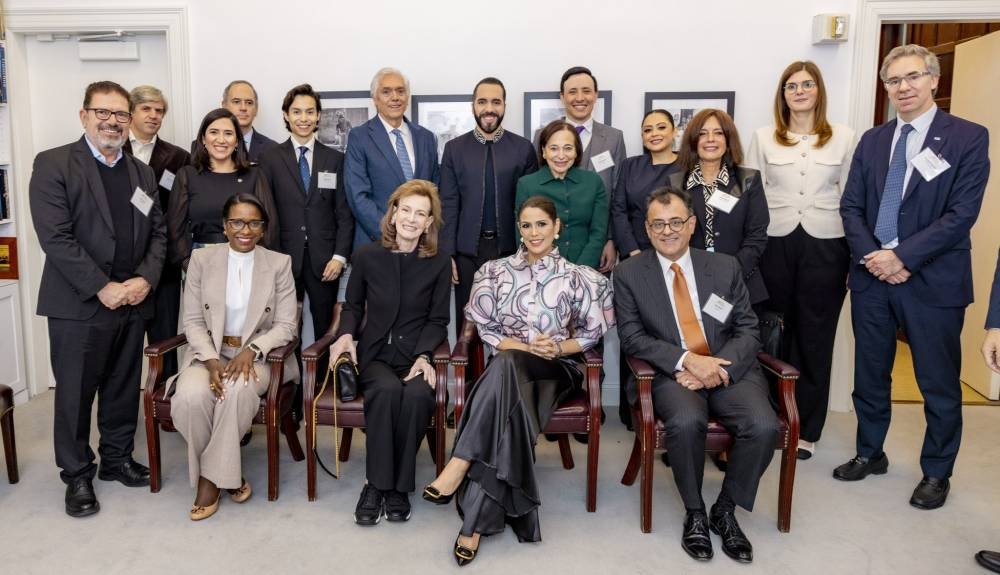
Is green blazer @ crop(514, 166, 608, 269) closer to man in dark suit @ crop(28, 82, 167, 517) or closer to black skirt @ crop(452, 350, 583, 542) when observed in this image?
black skirt @ crop(452, 350, 583, 542)

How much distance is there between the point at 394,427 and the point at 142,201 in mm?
1594

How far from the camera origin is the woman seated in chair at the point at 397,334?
125 inches

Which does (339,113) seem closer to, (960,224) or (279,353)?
(279,353)

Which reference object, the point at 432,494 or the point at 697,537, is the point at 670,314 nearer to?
the point at 697,537

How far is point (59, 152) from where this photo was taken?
10.6ft

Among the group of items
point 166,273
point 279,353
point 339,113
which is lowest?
point 279,353

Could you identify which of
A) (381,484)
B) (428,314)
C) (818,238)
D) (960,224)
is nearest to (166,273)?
(428,314)

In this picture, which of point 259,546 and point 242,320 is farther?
point 242,320

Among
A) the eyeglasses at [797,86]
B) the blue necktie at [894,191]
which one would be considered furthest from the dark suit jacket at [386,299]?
the blue necktie at [894,191]

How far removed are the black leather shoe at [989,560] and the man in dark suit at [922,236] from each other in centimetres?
49

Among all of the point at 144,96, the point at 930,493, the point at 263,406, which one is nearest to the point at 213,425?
the point at 263,406

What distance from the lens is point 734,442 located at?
3037mm

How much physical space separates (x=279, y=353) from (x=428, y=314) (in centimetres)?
69

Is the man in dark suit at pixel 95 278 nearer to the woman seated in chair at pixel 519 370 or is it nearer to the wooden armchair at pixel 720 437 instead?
the woman seated in chair at pixel 519 370
